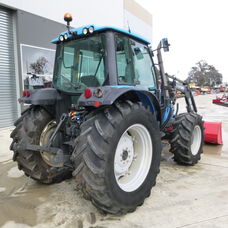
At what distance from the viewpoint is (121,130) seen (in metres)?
2.34

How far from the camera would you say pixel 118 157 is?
103 inches

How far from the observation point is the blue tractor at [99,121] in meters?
2.20

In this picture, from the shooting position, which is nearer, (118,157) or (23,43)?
(118,157)

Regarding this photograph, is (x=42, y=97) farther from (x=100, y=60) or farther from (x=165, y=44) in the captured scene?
(x=165, y=44)

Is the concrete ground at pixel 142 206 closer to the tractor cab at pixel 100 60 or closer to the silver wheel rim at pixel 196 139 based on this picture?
the silver wheel rim at pixel 196 139

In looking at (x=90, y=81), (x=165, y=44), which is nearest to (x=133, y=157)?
(x=90, y=81)

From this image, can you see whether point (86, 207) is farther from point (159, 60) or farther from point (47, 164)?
point (159, 60)

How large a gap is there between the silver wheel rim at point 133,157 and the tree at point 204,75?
266 ft

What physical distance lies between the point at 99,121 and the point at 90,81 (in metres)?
0.83

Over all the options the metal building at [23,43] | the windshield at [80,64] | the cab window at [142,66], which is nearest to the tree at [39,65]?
the metal building at [23,43]

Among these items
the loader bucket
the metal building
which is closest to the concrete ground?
the loader bucket

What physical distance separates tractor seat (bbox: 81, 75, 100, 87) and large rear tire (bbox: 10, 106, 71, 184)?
2.45 ft

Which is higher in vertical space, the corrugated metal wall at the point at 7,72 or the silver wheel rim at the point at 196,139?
the corrugated metal wall at the point at 7,72

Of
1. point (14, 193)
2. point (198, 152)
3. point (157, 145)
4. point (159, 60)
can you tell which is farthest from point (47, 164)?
point (198, 152)
